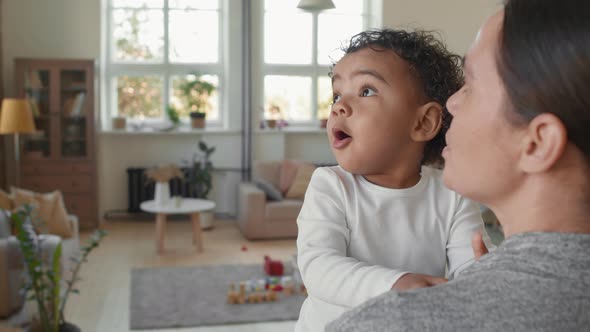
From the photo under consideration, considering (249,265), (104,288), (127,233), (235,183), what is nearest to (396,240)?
(104,288)

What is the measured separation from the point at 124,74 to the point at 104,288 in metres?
3.66

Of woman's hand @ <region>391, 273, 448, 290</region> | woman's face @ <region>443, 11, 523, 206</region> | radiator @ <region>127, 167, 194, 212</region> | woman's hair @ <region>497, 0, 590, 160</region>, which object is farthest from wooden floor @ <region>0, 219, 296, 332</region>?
woman's hair @ <region>497, 0, 590, 160</region>

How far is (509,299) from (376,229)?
0.41 metres

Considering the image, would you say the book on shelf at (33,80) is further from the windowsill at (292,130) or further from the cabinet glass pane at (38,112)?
the windowsill at (292,130)

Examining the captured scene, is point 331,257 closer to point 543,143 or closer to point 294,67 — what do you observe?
point 543,143

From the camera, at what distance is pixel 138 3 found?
26.1 feet

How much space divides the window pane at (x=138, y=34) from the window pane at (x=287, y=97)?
145cm

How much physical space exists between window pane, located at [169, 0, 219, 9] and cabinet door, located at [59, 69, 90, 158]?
5.13 feet

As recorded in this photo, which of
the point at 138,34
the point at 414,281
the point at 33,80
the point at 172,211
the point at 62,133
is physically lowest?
the point at 172,211

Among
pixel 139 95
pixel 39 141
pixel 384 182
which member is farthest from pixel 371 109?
pixel 139 95

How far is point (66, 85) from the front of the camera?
714 cm

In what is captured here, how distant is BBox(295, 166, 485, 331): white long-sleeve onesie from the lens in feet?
3.18

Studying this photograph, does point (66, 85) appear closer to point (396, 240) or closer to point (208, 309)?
point (208, 309)

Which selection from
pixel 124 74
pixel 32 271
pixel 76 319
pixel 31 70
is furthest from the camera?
pixel 124 74
